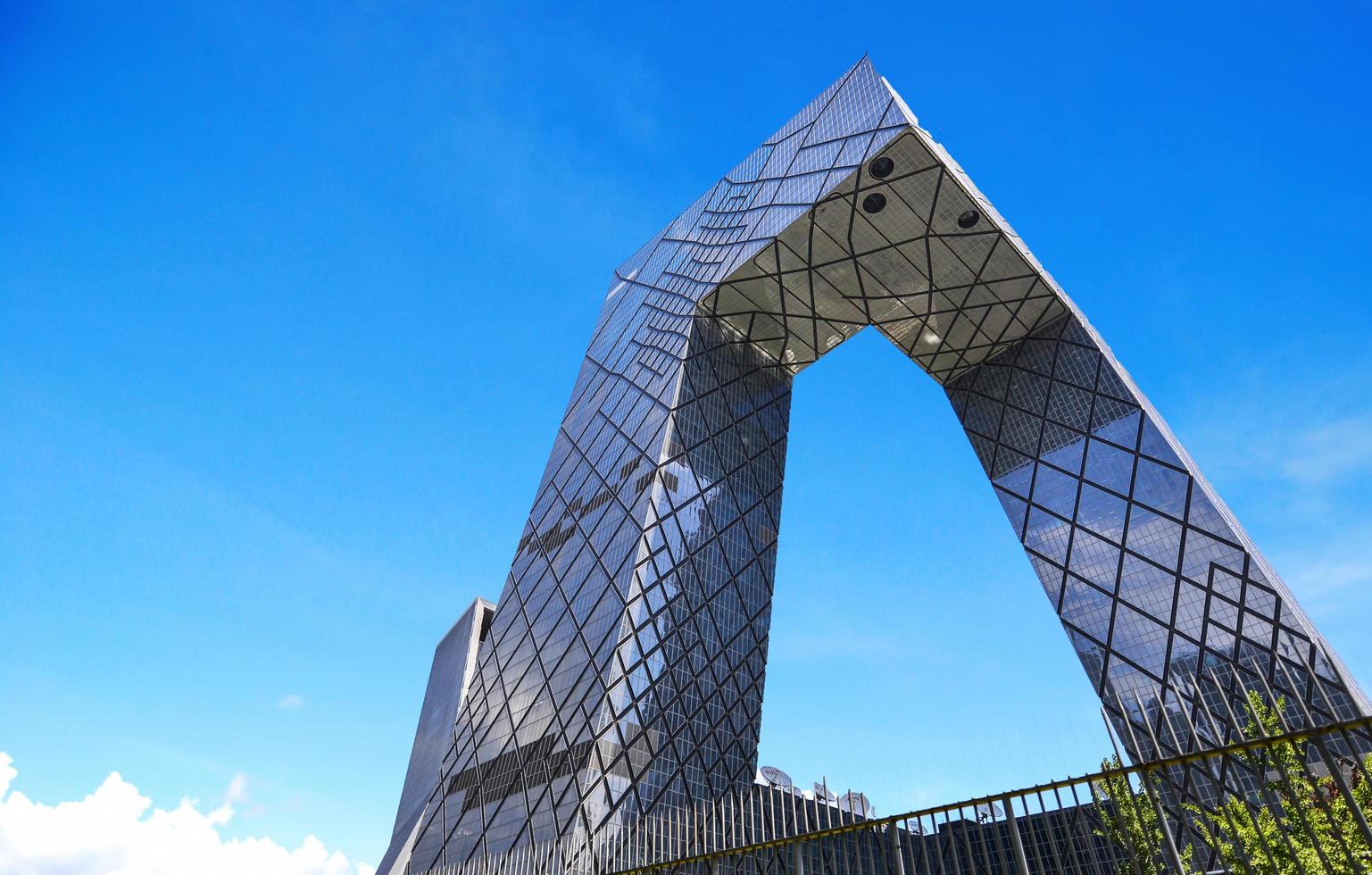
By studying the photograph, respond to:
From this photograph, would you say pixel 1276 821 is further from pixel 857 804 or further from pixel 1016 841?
pixel 857 804

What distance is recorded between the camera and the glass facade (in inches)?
1251

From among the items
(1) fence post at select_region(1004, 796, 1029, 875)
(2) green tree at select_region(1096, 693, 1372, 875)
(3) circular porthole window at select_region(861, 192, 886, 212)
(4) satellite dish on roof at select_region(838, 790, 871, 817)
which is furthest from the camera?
(3) circular porthole window at select_region(861, 192, 886, 212)

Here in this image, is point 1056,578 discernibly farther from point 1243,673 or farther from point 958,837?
point 958,837

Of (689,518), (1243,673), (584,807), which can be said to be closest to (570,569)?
(689,518)

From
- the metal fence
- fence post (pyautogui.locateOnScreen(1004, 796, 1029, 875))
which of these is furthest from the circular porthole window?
fence post (pyautogui.locateOnScreen(1004, 796, 1029, 875))

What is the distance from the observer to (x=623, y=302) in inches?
2203

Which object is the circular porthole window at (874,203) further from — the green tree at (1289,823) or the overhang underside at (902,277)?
the green tree at (1289,823)

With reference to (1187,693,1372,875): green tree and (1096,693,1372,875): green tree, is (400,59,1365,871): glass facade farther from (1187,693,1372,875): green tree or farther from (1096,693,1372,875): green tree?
(1187,693,1372,875): green tree

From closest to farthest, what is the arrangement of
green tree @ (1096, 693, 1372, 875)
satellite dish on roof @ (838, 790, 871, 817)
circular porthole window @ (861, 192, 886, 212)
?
1. green tree @ (1096, 693, 1372, 875)
2. satellite dish on roof @ (838, 790, 871, 817)
3. circular porthole window @ (861, 192, 886, 212)

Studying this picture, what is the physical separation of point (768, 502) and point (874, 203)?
15912 mm

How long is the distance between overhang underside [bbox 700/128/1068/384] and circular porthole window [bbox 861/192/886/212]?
0.04 m

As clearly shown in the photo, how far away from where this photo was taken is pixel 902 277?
4031cm

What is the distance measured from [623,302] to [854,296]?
18407mm

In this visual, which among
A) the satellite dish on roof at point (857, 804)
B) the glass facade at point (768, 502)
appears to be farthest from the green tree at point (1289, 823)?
the glass facade at point (768, 502)
